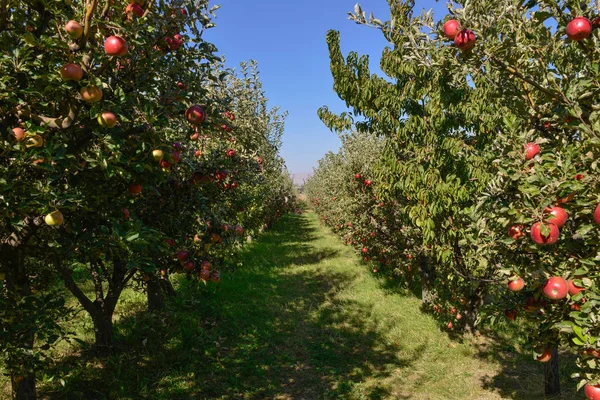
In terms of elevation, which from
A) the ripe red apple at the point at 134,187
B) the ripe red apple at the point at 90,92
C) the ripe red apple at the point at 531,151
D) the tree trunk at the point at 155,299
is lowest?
the tree trunk at the point at 155,299

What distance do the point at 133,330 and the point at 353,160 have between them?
8160mm

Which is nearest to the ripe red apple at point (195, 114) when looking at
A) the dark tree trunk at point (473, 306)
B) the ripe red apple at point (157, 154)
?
the ripe red apple at point (157, 154)

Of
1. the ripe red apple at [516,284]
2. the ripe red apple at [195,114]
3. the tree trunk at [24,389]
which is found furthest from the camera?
the tree trunk at [24,389]

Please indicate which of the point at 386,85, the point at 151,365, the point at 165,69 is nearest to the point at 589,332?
the point at 165,69

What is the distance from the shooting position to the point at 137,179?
3342 millimetres

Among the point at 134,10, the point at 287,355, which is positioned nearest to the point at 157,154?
the point at 134,10

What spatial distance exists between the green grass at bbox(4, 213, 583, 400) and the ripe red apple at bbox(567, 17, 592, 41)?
5378mm

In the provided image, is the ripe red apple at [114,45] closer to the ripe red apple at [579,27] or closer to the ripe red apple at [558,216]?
the ripe red apple at [579,27]

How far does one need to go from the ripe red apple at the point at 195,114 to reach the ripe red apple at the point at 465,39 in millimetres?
2349

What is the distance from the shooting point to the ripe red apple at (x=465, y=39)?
281cm

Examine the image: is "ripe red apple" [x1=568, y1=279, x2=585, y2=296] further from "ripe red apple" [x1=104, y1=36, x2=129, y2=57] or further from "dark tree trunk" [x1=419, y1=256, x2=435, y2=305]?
"dark tree trunk" [x1=419, y1=256, x2=435, y2=305]

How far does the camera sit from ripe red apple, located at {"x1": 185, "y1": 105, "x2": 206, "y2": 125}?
3299mm

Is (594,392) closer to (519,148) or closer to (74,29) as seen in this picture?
(519,148)

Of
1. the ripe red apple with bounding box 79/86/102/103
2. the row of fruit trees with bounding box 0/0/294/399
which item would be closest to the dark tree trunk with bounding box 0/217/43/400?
the row of fruit trees with bounding box 0/0/294/399
